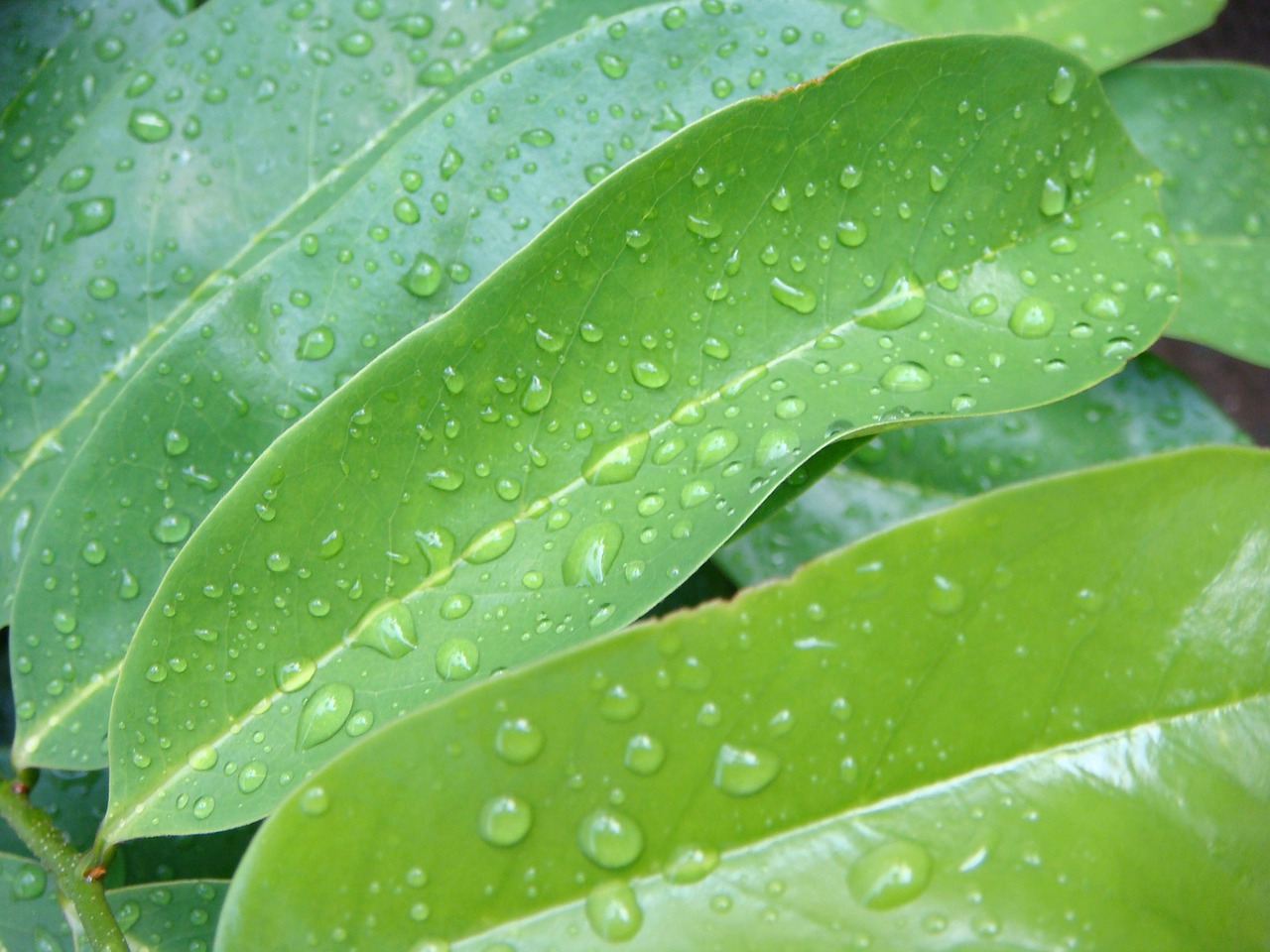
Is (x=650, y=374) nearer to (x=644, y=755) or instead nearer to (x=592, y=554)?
(x=592, y=554)

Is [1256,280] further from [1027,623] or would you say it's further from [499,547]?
[499,547]

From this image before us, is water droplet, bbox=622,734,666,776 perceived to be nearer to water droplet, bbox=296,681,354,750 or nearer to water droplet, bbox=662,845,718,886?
water droplet, bbox=662,845,718,886

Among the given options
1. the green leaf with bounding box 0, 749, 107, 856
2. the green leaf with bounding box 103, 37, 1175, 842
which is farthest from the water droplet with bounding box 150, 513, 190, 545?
the green leaf with bounding box 0, 749, 107, 856


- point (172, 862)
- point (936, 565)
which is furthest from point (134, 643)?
point (936, 565)

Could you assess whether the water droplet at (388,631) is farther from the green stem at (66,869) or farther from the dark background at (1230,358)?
the dark background at (1230,358)

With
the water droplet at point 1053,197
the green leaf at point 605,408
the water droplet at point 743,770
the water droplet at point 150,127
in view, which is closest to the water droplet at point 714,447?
the green leaf at point 605,408

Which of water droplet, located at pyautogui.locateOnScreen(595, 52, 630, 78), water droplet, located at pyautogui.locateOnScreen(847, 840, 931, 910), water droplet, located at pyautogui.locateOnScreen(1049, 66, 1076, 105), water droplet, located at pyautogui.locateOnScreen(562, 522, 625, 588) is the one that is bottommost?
water droplet, located at pyautogui.locateOnScreen(847, 840, 931, 910)

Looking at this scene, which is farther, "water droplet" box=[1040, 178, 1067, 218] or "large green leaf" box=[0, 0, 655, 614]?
"large green leaf" box=[0, 0, 655, 614]
